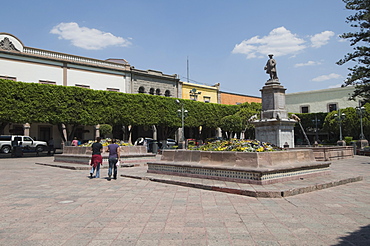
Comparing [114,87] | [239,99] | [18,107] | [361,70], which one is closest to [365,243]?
[361,70]

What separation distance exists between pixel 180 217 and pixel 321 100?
171ft

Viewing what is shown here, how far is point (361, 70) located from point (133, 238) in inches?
818

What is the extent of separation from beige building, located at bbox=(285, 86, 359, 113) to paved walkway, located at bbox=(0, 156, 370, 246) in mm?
46095

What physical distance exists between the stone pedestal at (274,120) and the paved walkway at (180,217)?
7548 mm

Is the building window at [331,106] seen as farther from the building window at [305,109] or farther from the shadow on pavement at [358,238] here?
the shadow on pavement at [358,238]

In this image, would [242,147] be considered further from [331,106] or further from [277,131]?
[331,106]

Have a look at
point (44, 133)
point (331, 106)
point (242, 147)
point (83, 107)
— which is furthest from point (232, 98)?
point (242, 147)

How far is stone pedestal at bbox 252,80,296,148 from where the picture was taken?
15789mm

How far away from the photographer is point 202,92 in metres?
48.1

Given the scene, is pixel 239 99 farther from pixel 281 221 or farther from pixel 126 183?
pixel 281 221

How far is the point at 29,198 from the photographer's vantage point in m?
7.35

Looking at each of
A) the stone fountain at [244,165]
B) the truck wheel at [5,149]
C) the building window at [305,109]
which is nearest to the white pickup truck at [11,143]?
the truck wheel at [5,149]

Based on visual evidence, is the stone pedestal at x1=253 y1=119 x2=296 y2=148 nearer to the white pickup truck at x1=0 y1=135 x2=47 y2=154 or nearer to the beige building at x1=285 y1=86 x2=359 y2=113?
the white pickup truck at x1=0 y1=135 x2=47 y2=154

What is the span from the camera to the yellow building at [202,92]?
45784 millimetres
